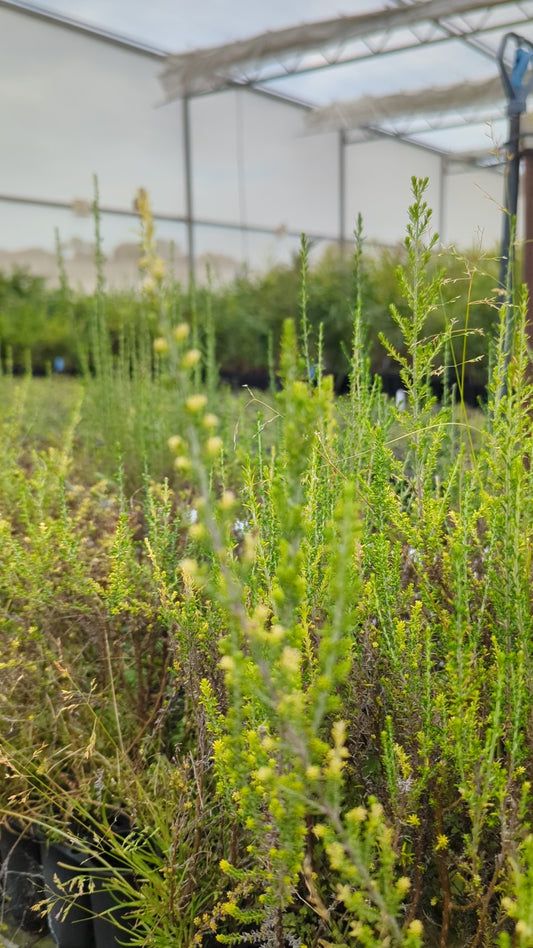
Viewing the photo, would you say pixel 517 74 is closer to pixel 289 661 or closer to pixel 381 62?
pixel 289 661

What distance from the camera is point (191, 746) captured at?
1.34 metres

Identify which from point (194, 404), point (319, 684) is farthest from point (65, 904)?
point (194, 404)

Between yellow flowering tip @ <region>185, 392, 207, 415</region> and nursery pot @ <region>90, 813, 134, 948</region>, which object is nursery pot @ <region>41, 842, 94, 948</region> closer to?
nursery pot @ <region>90, 813, 134, 948</region>

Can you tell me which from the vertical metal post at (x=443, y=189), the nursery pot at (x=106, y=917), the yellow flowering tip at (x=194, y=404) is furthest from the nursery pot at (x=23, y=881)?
the vertical metal post at (x=443, y=189)

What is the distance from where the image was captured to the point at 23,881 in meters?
1.46

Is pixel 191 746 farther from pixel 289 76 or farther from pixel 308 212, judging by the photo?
pixel 308 212

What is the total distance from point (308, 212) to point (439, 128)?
9.11 feet

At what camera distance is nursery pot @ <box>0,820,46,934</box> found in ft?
4.62

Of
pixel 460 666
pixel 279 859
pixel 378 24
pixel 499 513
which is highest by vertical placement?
pixel 378 24

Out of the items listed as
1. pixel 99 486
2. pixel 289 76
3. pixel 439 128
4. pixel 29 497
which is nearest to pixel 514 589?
pixel 29 497

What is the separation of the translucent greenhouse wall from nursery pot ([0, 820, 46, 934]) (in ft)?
18.9

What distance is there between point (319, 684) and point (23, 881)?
1.19 metres

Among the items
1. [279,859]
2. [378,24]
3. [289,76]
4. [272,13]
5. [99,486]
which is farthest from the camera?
[289,76]

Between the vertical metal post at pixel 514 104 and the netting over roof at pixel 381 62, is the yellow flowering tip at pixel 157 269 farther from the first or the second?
the netting over roof at pixel 381 62
